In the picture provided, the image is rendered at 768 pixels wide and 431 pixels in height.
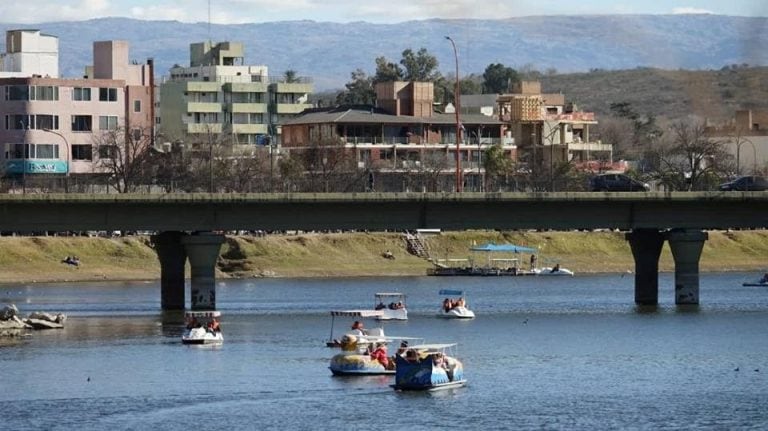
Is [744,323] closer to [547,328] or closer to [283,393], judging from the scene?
[547,328]

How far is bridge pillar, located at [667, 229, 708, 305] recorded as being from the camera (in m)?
153

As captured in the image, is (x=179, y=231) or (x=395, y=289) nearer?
(x=179, y=231)

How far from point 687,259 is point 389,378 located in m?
52.3

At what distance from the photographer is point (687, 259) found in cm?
15300

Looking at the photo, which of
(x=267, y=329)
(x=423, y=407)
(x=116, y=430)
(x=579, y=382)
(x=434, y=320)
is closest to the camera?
(x=116, y=430)

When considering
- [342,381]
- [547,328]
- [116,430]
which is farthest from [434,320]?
[116,430]

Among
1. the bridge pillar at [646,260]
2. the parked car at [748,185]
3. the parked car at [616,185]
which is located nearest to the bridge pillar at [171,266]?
the bridge pillar at [646,260]

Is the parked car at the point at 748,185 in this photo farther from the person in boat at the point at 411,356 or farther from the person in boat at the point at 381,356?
the person in boat at the point at 411,356

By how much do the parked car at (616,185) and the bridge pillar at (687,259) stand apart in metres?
15.5

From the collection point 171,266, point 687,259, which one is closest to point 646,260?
point 687,259

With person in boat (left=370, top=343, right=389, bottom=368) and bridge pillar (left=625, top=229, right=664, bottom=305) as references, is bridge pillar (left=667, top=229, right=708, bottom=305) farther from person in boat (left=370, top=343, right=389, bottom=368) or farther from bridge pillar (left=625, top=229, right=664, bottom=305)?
person in boat (left=370, top=343, right=389, bottom=368)

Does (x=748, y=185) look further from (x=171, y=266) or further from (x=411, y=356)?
(x=411, y=356)

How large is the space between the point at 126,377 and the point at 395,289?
8786cm

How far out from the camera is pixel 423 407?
9375 centimetres
